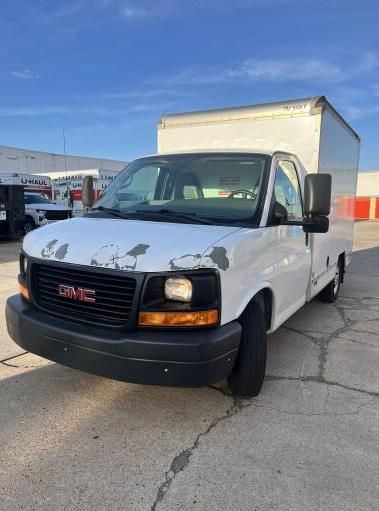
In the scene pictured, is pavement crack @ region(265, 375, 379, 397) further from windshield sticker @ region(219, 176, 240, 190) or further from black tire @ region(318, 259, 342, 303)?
A: black tire @ region(318, 259, 342, 303)

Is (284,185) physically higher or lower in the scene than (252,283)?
higher

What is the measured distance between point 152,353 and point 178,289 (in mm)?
423

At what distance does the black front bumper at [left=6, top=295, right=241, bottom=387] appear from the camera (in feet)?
8.76

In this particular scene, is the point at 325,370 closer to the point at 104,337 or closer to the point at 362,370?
the point at 362,370

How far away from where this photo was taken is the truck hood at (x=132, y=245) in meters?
2.73

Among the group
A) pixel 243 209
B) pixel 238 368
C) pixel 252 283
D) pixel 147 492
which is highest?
pixel 243 209

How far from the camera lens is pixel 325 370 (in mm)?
4152

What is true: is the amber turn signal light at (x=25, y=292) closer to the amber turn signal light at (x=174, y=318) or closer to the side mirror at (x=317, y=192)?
the amber turn signal light at (x=174, y=318)

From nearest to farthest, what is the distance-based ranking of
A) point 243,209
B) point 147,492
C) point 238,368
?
point 147,492 < point 238,368 < point 243,209

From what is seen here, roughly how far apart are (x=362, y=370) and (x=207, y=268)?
2.33m

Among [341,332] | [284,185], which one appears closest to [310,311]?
[341,332]

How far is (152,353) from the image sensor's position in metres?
2.68

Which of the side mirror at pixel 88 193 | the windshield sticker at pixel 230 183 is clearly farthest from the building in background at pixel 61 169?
the windshield sticker at pixel 230 183

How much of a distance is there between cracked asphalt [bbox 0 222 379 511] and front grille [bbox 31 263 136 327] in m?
0.80
